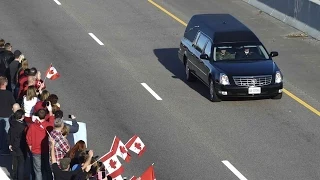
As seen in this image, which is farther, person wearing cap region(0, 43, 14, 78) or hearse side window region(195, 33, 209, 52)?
hearse side window region(195, 33, 209, 52)

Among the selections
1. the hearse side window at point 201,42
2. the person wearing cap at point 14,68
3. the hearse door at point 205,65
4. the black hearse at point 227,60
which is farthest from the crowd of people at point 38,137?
the hearse side window at point 201,42

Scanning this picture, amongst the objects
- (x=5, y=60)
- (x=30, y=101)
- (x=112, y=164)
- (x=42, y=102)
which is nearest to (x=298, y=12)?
(x=5, y=60)

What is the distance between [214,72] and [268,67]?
1.35m

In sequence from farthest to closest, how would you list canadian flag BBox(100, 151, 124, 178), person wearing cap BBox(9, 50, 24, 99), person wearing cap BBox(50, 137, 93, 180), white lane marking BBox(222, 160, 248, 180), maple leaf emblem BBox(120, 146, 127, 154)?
person wearing cap BBox(9, 50, 24, 99), white lane marking BBox(222, 160, 248, 180), maple leaf emblem BBox(120, 146, 127, 154), canadian flag BBox(100, 151, 124, 178), person wearing cap BBox(50, 137, 93, 180)

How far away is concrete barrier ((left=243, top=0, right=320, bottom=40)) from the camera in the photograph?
104 feet

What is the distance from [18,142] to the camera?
58.9 feet

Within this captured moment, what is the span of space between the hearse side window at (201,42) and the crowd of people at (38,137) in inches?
241

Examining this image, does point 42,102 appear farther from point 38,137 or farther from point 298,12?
point 298,12

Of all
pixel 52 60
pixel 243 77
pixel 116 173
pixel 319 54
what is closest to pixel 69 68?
pixel 52 60

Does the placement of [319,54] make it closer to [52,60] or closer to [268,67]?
[268,67]

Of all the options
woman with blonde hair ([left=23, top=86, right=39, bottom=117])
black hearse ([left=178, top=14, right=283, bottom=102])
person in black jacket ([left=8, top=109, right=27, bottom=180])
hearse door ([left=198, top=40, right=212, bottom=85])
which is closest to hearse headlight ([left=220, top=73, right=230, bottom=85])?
black hearse ([left=178, top=14, right=283, bottom=102])

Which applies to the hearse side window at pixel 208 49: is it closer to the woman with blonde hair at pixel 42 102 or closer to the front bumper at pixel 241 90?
the front bumper at pixel 241 90

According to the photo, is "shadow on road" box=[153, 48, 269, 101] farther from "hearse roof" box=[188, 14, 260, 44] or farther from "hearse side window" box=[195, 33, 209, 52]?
"hearse roof" box=[188, 14, 260, 44]

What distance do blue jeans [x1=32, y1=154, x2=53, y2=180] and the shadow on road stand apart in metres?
7.65
